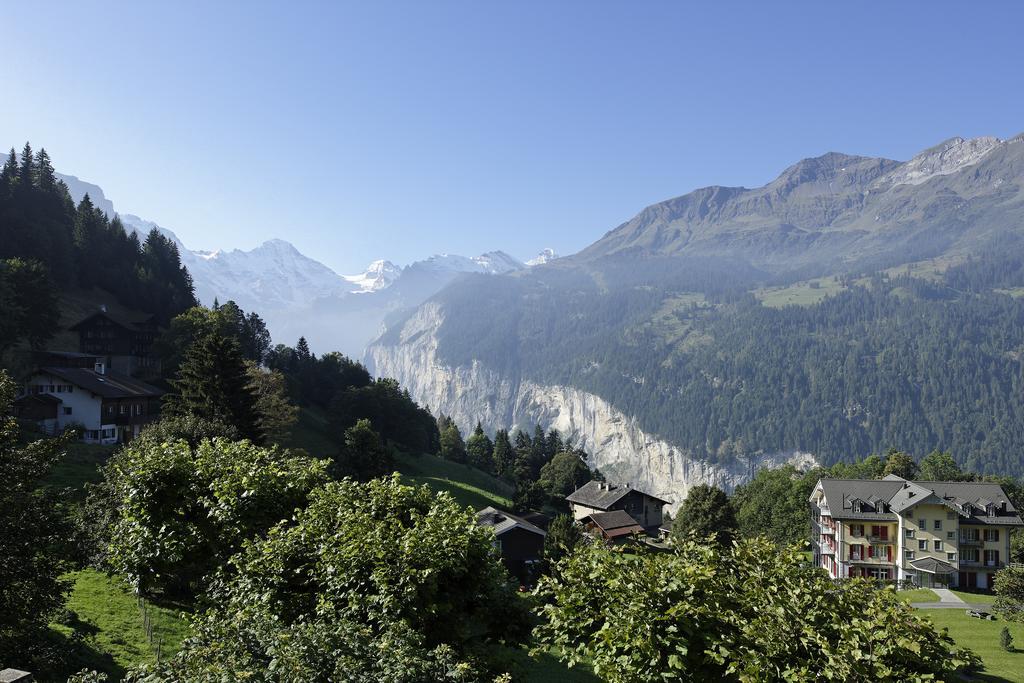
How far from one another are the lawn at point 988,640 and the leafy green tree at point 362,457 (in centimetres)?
4922

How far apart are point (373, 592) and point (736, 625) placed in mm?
7711

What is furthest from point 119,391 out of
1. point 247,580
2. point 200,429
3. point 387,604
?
point 387,604

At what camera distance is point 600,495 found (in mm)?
91125

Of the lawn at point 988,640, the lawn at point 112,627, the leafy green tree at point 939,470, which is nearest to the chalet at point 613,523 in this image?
the lawn at point 988,640

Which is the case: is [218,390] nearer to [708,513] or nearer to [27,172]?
[708,513]

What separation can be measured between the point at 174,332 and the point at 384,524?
74586 millimetres

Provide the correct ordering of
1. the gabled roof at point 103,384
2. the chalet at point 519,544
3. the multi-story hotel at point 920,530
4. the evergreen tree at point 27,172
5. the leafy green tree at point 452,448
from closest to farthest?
the chalet at point 519,544 < the gabled roof at point 103,384 < the multi-story hotel at point 920,530 < the evergreen tree at point 27,172 < the leafy green tree at point 452,448

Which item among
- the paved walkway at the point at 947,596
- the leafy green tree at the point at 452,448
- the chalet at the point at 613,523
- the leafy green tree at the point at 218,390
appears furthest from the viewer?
the leafy green tree at the point at 452,448

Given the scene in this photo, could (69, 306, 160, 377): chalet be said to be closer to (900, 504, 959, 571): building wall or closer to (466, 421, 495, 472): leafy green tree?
(466, 421, 495, 472): leafy green tree

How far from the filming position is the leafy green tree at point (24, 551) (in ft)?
39.9

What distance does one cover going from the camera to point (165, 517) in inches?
623

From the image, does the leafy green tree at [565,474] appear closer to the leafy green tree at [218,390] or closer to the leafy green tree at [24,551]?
the leafy green tree at [218,390]

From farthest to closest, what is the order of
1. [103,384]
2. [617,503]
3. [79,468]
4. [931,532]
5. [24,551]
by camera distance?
[617,503] → [931,532] → [103,384] → [79,468] → [24,551]

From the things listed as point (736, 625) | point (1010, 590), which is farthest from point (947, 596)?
point (736, 625)
